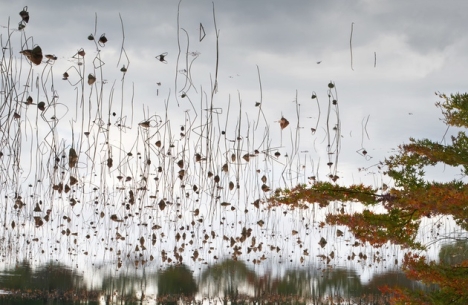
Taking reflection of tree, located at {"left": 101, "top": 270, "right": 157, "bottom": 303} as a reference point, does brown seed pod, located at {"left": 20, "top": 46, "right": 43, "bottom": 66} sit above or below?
above

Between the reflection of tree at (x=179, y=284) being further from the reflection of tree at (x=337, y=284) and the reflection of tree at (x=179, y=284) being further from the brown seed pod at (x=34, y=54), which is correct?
the brown seed pod at (x=34, y=54)

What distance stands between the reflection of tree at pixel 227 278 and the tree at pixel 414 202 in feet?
34.8

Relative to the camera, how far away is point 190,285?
20266 mm

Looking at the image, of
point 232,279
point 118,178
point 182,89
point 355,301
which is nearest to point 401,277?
point 355,301

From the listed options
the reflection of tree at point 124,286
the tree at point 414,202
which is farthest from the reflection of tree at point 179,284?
the tree at point 414,202

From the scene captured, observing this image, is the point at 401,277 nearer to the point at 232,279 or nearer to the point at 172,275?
the point at 232,279

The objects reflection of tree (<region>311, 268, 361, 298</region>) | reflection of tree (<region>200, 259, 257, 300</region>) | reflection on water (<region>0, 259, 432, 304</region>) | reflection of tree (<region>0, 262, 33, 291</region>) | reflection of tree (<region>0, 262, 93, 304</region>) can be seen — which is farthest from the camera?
reflection of tree (<region>0, 262, 33, 291</region>)

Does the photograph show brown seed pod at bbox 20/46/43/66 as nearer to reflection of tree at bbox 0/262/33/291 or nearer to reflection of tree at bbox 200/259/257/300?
reflection of tree at bbox 200/259/257/300

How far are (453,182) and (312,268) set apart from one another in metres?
11.2

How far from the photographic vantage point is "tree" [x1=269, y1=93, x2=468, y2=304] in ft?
23.5

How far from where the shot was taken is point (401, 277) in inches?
758

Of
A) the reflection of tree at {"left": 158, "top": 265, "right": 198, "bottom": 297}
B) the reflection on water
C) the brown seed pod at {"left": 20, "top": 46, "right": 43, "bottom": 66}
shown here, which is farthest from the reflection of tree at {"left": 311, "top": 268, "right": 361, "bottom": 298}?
the brown seed pod at {"left": 20, "top": 46, "right": 43, "bottom": 66}

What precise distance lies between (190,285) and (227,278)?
215 cm

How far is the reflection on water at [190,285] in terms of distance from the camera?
19047 millimetres
